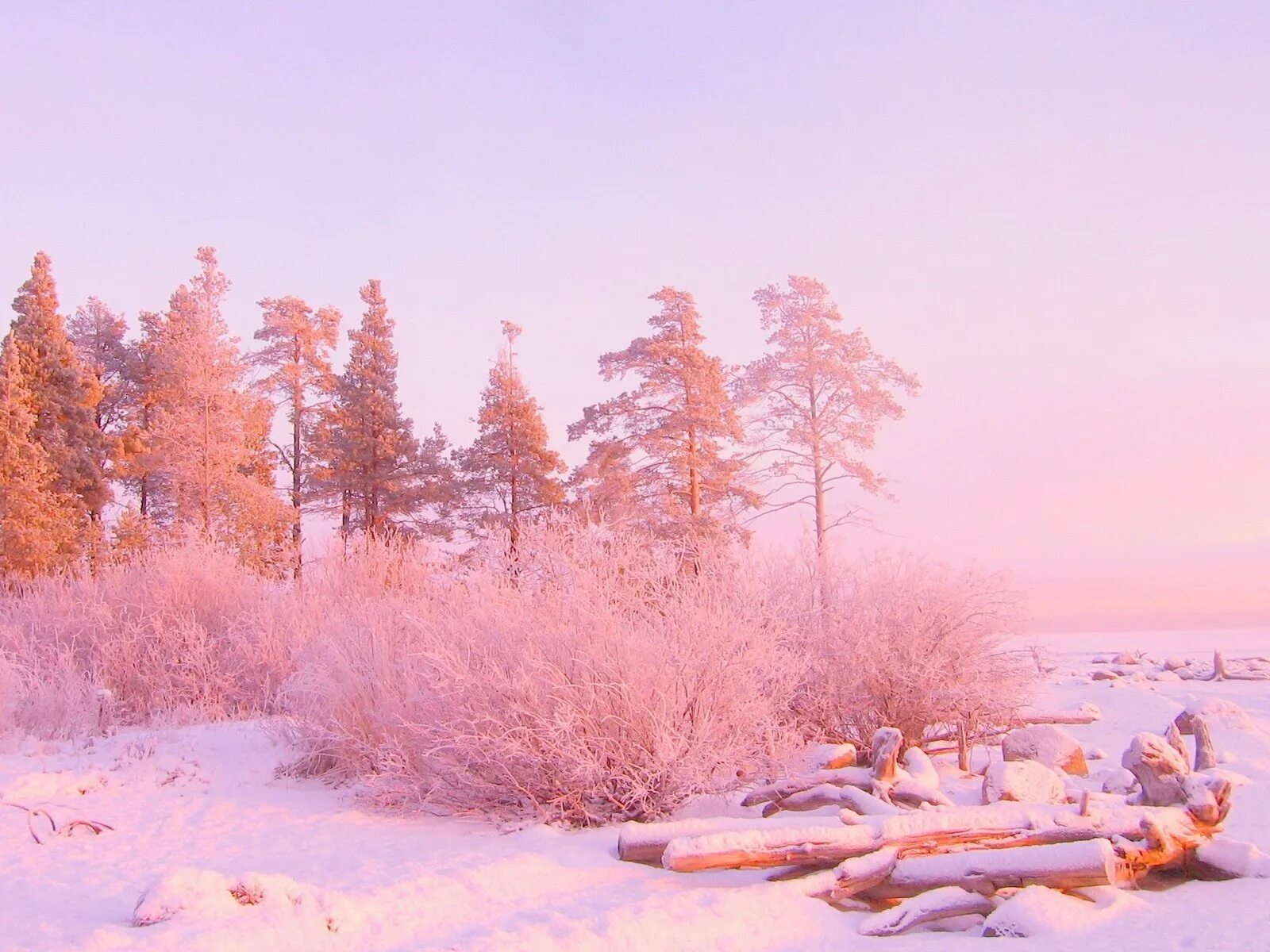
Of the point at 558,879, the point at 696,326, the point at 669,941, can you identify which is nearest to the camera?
the point at 669,941

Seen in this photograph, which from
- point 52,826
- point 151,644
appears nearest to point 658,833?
point 52,826


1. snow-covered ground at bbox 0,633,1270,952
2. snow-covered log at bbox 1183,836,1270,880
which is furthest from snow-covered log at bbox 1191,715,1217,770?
snow-covered log at bbox 1183,836,1270,880

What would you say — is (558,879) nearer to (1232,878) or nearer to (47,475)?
(1232,878)

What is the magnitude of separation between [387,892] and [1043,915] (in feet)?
11.0

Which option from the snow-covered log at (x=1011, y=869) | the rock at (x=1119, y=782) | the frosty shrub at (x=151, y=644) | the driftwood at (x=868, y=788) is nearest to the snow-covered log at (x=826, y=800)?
the driftwood at (x=868, y=788)

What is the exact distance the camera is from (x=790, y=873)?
580cm

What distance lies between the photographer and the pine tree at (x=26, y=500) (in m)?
23.0

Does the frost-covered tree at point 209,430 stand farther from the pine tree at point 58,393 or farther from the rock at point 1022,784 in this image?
the rock at point 1022,784

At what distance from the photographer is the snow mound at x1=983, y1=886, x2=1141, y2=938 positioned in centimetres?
500

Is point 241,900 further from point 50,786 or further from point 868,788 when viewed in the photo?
point 868,788

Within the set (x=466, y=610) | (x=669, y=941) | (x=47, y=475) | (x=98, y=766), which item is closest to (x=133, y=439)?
(x=47, y=475)

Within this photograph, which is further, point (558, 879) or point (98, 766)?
point (98, 766)

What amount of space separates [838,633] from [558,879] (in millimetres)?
4873

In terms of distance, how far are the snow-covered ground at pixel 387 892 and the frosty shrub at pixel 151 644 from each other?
3768 millimetres
